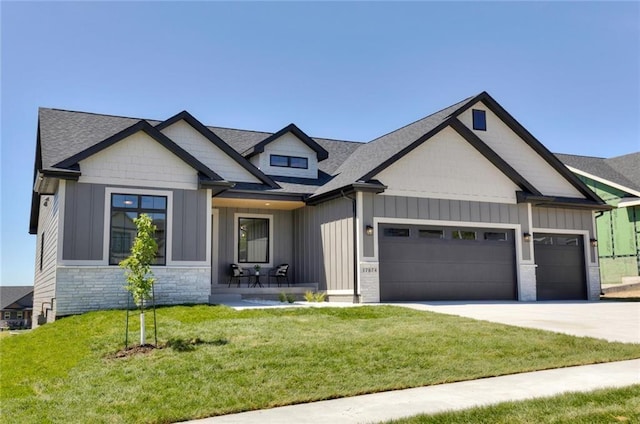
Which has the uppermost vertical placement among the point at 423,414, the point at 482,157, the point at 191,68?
the point at 191,68

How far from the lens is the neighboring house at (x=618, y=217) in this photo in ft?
88.4

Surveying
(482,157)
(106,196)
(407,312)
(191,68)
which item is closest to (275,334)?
(407,312)

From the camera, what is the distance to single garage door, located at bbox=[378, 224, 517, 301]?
16203mm

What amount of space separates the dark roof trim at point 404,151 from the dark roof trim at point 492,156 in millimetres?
444

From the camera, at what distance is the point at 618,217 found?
2800 centimetres

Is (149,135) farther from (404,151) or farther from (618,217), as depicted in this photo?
(618,217)

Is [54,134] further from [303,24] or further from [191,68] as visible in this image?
[303,24]

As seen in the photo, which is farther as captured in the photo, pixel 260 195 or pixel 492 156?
pixel 492 156

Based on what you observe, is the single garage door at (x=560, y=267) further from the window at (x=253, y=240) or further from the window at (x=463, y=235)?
the window at (x=253, y=240)

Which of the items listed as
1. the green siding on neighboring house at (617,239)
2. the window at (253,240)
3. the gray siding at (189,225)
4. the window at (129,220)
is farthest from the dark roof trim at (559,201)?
the window at (129,220)

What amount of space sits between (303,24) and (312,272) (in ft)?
24.0

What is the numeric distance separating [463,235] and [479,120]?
4.31 m

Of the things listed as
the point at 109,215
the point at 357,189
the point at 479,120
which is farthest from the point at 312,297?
the point at 479,120

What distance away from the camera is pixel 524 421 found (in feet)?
16.5
